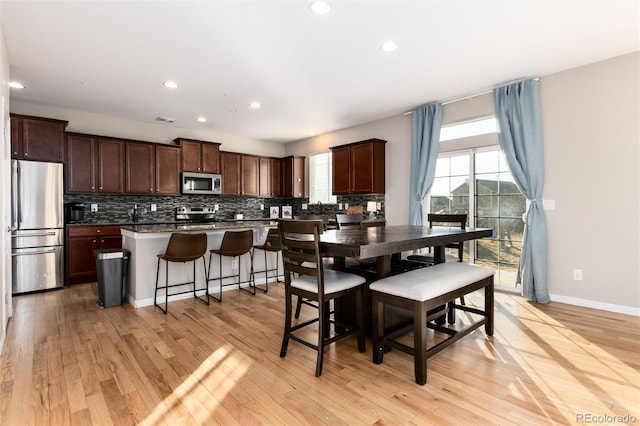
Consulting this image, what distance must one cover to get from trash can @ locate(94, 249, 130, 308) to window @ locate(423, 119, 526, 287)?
4499 millimetres

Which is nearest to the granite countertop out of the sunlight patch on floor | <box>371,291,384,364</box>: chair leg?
the sunlight patch on floor

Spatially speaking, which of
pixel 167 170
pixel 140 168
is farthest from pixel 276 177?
pixel 140 168

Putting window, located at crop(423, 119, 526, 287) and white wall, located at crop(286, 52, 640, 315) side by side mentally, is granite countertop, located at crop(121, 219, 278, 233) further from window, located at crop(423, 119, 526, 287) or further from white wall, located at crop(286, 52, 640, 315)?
white wall, located at crop(286, 52, 640, 315)

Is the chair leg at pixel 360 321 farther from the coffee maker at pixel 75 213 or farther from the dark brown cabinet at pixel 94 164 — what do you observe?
the dark brown cabinet at pixel 94 164

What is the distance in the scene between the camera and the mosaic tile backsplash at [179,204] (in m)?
5.53

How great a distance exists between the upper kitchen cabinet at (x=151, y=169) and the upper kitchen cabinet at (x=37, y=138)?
3.17 ft

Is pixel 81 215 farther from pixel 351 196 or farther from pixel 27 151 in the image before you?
pixel 351 196

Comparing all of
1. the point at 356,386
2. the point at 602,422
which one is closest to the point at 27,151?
the point at 356,386

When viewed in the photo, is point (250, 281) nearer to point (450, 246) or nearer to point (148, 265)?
point (148, 265)

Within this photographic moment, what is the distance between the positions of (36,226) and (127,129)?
87.4 inches

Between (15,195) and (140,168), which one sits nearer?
(15,195)

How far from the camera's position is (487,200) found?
14.8 feet

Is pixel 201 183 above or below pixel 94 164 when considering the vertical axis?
below

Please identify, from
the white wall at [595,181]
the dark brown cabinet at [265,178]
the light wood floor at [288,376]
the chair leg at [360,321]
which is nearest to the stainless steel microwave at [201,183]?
the dark brown cabinet at [265,178]
